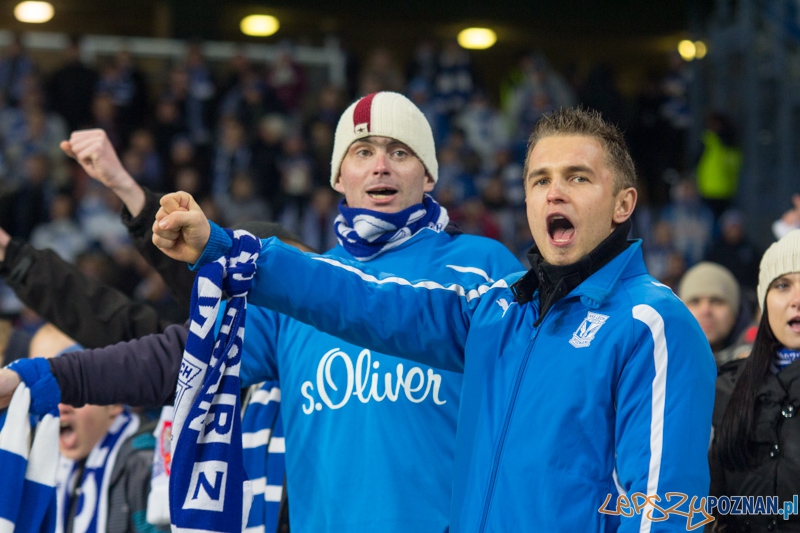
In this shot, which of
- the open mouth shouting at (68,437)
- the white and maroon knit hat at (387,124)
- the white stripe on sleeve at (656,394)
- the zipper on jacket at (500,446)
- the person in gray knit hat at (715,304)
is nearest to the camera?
the white stripe on sleeve at (656,394)

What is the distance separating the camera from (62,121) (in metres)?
12.8

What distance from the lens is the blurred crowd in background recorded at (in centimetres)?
1149

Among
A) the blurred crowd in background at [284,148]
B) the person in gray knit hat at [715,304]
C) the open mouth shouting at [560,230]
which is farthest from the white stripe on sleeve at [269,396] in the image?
the blurred crowd in background at [284,148]

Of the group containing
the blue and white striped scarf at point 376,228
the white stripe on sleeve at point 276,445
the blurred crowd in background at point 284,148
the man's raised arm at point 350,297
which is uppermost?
the blurred crowd in background at point 284,148

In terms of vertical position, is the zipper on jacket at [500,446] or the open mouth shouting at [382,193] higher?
the open mouth shouting at [382,193]

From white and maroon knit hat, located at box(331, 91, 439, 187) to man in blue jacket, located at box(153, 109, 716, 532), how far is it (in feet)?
2.64

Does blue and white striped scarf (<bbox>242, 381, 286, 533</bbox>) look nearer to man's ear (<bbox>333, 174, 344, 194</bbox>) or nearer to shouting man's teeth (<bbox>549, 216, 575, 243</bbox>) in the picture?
man's ear (<bbox>333, 174, 344, 194</bbox>)

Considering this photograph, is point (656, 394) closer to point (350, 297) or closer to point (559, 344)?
point (559, 344)

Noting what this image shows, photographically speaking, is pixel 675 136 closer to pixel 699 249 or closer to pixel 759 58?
pixel 759 58

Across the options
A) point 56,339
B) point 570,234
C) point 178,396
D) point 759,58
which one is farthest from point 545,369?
point 759,58

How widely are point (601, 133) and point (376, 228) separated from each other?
0.93 meters

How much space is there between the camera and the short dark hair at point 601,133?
2.74 meters

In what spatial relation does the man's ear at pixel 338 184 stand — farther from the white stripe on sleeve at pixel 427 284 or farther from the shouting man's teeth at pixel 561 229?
the shouting man's teeth at pixel 561 229

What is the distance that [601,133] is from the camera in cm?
274
